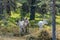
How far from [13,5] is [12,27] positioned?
12.4ft

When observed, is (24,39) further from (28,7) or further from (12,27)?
(28,7)

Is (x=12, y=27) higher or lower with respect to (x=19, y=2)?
lower

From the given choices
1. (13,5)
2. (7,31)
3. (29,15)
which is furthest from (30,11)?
(7,31)

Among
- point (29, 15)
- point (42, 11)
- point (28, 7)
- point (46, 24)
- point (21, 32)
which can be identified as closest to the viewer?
point (21, 32)

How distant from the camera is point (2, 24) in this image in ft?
75.5

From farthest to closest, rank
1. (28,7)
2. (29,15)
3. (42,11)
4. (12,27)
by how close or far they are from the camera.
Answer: (29,15) < (28,7) < (42,11) < (12,27)

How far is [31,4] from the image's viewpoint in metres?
29.6

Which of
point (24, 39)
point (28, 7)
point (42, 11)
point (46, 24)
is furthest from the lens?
point (28, 7)

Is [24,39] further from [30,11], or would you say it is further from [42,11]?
[30,11]

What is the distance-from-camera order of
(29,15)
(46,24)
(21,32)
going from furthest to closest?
(29,15), (46,24), (21,32)

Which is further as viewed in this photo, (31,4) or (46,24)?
Result: (31,4)

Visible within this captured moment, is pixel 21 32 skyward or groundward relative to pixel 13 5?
groundward

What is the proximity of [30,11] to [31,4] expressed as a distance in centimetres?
149

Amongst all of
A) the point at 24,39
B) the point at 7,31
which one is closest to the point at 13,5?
the point at 7,31
